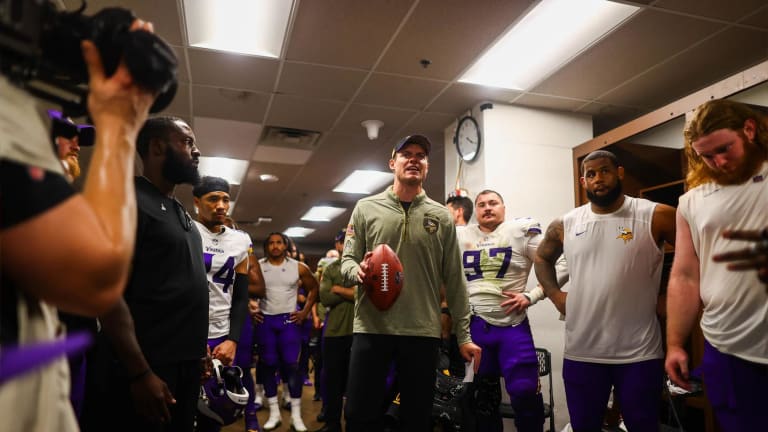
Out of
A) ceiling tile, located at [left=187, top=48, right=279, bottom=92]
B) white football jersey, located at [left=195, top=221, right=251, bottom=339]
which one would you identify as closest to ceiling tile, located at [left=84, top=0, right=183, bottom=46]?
ceiling tile, located at [left=187, top=48, right=279, bottom=92]

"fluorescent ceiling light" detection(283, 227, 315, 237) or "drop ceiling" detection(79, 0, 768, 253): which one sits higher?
"drop ceiling" detection(79, 0, 768, 253)

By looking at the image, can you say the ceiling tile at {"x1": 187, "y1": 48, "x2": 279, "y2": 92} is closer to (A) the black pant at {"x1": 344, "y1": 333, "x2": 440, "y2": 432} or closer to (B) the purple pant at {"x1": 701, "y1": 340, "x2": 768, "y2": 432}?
(A) the black pant at {"x1": 344, "y1": 333, "x2": 440, "y2": 432}

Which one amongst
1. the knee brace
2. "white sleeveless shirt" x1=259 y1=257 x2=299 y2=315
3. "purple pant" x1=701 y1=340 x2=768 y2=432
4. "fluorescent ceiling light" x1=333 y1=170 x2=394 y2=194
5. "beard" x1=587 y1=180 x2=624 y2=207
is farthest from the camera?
"fluorescent ceiling light" x1=333 y1=170 x2=394 y2=194

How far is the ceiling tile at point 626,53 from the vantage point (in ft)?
11.5

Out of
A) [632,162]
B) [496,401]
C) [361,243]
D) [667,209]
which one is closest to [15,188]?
[361,243]

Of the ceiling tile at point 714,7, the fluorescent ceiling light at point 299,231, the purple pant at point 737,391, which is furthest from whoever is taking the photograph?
the fluorescent ceiling light at point 299,231

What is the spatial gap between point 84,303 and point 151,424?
0.92 m

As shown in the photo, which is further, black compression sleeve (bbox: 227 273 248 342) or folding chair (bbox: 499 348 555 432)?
folding chair (bbox: 499 348 555 432)

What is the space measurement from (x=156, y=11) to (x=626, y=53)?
11.7ft

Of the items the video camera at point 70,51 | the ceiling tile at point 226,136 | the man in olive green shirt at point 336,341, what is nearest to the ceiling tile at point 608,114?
the man in olive green shirt at point 336,341

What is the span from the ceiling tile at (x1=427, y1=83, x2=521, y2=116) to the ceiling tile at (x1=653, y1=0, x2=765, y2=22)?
5.23 ft

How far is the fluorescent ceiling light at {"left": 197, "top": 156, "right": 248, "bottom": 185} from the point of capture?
23.0 feet

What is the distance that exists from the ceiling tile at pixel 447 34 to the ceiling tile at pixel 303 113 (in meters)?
1.06

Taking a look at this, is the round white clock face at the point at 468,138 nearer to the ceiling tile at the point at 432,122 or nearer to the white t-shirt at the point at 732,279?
the ceiling tile at the point at 432,122
